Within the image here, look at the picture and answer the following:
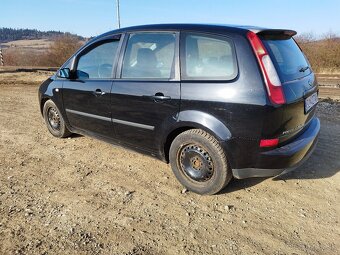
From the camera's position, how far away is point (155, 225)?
320cm

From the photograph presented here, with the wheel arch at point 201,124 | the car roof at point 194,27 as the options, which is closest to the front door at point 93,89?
the car roof at point 194,27

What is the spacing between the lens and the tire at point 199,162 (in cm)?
349

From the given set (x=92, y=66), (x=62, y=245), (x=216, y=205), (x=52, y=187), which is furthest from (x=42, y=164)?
(x=216, y=205)

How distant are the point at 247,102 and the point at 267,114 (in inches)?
8.4

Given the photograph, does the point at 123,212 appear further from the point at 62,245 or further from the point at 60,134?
the point at 60,134

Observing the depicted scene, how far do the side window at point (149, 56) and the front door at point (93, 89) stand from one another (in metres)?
0.27

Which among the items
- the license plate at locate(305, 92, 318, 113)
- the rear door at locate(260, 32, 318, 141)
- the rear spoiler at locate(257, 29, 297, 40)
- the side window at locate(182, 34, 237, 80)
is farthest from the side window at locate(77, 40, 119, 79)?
the license plate at locate(305, 92, 318, 113)

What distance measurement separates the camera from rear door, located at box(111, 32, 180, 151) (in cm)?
370

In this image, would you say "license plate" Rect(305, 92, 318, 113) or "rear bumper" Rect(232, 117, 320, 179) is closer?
"rear bumper" Rect(232, 117, 320, 179)

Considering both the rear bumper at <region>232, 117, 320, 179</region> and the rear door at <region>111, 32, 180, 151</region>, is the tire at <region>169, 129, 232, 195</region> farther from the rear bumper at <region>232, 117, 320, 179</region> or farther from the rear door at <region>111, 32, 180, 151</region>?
the rear door at <region>111, 32, 180, 151</region>

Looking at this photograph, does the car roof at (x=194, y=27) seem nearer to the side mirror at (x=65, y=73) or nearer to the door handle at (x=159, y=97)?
the door handle at (x=159, y=97)

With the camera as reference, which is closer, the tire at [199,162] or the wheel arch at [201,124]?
the wheel arch at [201,124]

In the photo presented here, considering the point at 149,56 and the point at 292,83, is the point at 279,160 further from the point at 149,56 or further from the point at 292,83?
the point at 149,56

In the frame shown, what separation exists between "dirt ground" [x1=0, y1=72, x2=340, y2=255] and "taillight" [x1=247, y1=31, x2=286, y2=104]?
1.19 meters
